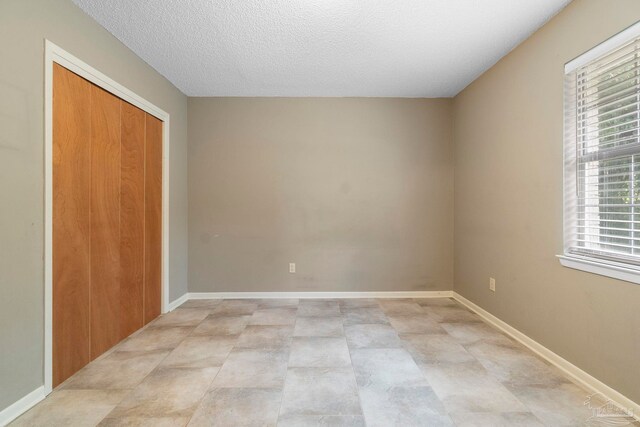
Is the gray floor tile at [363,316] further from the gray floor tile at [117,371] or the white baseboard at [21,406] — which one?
the white baseboard at [21,406]

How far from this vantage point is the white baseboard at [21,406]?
1.57m

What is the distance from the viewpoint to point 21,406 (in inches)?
65.2

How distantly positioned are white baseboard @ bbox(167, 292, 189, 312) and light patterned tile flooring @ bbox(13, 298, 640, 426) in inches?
18.2

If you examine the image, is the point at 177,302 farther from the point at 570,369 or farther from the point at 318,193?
the point at 570,369

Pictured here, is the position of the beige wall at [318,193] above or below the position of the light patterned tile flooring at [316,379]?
above

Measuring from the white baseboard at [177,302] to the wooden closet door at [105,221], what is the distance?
0.85 meters

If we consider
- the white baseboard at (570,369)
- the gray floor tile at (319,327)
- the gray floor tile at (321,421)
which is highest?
the white baseboard at (570,369)

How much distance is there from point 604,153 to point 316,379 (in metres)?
2.30

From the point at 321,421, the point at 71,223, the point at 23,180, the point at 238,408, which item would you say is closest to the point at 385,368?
the point at 321,421

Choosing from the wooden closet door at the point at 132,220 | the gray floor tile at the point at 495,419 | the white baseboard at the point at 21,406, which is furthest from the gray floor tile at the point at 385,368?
the wooden closet door at the point at 132,220

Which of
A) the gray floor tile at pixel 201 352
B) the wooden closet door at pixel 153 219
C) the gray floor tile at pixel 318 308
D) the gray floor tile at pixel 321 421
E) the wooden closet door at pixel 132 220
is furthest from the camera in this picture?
the gray floor tile at pixel 318 308

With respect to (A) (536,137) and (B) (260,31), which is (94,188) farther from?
(A) (536,137)

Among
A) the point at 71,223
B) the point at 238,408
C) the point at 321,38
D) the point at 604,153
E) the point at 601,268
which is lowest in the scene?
the point at 238,408

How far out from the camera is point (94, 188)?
7.38ft
